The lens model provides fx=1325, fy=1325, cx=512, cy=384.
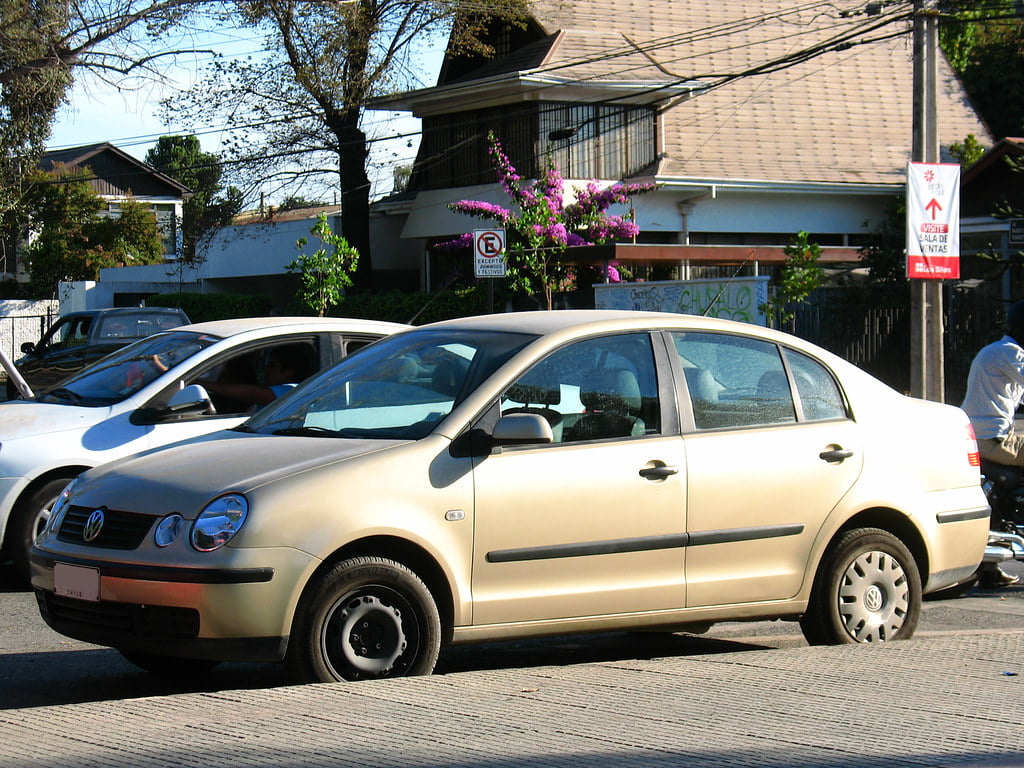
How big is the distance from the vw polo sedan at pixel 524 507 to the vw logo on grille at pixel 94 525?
1 cm

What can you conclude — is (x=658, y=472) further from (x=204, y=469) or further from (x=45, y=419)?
(x=45, y=419)

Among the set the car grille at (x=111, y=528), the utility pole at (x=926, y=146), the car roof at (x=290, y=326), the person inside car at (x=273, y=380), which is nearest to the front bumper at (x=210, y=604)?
the car grille at (x=111, y=528)

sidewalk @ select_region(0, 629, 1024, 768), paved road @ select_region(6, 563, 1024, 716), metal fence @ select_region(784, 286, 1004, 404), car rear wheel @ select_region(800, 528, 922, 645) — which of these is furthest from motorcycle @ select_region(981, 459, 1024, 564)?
metal fence @ select_region(784, 286, 1004, 404)

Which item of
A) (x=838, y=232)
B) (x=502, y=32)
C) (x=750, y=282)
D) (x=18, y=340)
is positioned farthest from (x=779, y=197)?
(x=18, y=340)

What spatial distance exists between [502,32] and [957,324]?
14485mm

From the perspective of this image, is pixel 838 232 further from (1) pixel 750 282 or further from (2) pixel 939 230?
(2) pixel 939 230

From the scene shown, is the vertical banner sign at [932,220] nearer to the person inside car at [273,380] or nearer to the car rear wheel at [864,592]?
the person inside car at [273,380]

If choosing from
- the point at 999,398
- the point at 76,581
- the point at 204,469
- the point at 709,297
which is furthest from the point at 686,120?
the point at 76,581

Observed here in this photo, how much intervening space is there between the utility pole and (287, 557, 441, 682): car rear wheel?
12.7 meters

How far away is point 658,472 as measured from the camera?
600 centimetres

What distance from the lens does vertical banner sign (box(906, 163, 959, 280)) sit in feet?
43.7

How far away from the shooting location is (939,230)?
13625 mm

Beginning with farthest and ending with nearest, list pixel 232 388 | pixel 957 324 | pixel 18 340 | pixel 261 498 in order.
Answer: pixel 18 340 < pixel 957 324 < pixel 232 388 < pixel 261 498

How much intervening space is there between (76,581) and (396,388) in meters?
1.65
